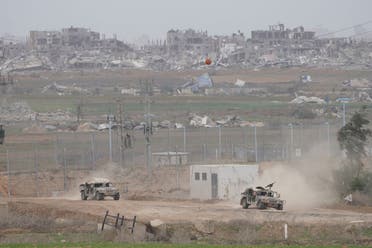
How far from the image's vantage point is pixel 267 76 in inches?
7525

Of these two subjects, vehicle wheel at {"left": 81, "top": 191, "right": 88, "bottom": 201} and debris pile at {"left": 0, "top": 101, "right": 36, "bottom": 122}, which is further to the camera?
debris pile at {"left": 0, "top": 101, "right": 36, "bottom": 122}

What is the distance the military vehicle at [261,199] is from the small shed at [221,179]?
673 centimetres

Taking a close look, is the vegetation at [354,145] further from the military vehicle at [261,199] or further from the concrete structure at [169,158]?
the concrete structure at [169,158]

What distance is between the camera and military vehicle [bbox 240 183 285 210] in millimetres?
57375

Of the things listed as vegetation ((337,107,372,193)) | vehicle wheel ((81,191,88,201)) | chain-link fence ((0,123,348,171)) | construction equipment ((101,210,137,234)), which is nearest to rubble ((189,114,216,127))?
chain-link fence ((0,123,348,171))

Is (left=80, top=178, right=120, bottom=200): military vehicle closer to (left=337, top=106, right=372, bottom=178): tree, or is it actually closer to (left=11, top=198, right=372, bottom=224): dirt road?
(left=11, top=198, right=372, bottom=224): dirt road

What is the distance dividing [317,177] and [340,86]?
94.5m

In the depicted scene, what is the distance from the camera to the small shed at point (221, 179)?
6512 cm

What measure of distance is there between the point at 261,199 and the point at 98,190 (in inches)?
465

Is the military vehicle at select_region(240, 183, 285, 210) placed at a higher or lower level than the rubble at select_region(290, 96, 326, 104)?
lower

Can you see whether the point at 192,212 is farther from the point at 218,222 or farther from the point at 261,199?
the point at 218,222

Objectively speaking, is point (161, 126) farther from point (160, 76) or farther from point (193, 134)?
point (160, 76)

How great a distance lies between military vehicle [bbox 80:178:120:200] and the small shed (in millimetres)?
4680

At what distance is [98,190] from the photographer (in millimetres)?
65625
